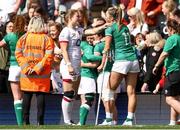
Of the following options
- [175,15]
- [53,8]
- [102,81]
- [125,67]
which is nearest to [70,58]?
[102,81]

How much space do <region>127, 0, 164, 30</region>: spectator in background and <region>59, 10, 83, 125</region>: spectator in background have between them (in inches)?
150

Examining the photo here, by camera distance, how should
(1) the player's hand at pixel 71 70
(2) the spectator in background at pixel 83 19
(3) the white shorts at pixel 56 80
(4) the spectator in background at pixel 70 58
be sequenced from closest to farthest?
(1) the player's hand at pixel 71 70
(4) the spectator in background at pixel 70 58
(2) the spectator in background at pixel 83 19
(3) the white shorts at pixel 56 80

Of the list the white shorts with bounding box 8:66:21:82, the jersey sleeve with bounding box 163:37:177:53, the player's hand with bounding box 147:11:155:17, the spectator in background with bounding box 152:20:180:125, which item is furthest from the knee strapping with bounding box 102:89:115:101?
the player's hand with bounding box 147:11:155:17

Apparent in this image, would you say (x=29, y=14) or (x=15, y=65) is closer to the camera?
(x=15, y=65)

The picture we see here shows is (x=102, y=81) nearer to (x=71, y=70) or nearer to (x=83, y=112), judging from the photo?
(x=83, y=112)

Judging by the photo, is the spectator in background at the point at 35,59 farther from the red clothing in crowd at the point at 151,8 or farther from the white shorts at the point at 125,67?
the red clothing in crowd at the point at 151,8

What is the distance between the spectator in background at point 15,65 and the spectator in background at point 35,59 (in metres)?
0.39

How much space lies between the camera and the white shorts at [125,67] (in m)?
18.2

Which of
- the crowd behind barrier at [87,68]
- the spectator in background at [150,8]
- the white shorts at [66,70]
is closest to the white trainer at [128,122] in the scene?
the crowd behind barrier at [87,68]

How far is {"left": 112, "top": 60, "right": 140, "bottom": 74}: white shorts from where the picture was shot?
18.2 metres

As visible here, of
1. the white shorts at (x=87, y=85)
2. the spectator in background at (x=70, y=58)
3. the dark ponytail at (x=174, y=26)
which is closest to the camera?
the dark ponytail at (x=174, y=26)

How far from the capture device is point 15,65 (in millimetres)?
18594

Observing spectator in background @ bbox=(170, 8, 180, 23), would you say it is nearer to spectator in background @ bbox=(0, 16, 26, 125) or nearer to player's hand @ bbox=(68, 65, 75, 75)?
player's hand @ bbox=(68, 65, 75, 75)

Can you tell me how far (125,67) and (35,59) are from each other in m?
1.48
